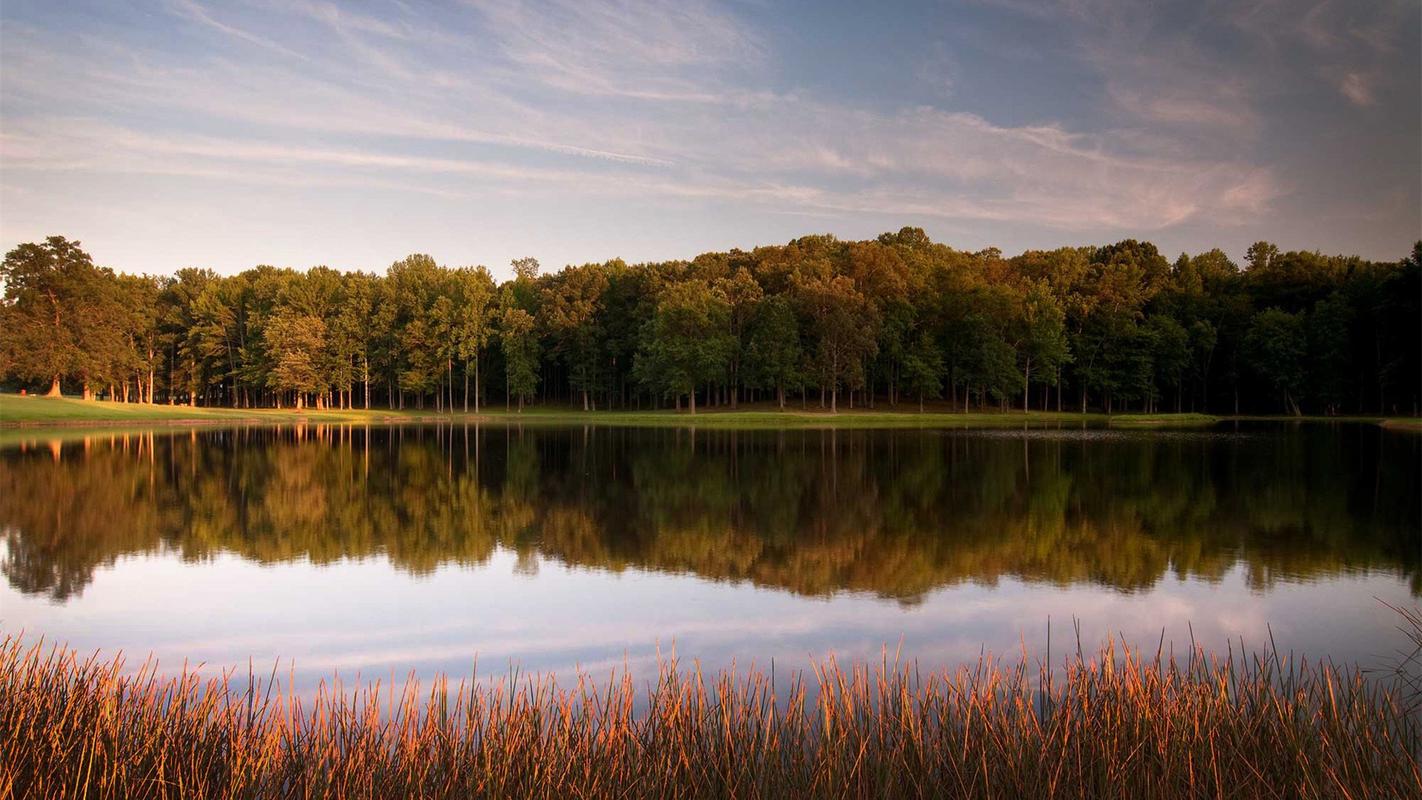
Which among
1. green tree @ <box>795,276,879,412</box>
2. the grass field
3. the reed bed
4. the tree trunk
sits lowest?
the grass field

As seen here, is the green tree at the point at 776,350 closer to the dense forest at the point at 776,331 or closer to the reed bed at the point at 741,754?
the dense forest at the point at 776,331

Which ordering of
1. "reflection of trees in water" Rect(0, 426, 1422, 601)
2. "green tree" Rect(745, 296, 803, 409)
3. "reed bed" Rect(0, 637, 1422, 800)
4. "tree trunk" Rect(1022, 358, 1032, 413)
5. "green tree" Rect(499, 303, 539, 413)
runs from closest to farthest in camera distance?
"reed bed" Rect(0, 637, 1422, 800)
"reflection of trees in water" Rect(0, 426, 1422, 601)
"green tree" Rect(745, 296, 803, 409)
"tree trunk" Rect(1022, 358, 1032, 413)
"green tree" Rect(499, 303, 539, 413)

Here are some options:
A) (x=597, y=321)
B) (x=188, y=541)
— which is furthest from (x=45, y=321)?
(x=188, y=541)

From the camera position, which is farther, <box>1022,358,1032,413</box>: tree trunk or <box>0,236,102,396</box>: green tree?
<box>1022,358,1032,413</box>: tree trunk

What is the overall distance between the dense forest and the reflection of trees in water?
40.9m

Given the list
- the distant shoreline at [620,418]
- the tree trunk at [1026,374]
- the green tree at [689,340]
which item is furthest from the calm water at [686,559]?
the tree trunk at [1026,374]

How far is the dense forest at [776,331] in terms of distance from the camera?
74062mm

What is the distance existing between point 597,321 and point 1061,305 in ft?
143

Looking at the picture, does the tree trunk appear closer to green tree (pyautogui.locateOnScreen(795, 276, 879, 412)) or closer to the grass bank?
the grass bank

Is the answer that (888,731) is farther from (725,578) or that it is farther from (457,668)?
(725,578)

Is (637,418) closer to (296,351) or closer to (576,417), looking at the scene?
(576,417)

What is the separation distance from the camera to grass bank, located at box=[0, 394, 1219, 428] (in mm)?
56312

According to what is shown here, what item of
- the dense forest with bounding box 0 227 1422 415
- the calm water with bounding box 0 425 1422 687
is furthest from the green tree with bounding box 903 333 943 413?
the calm water with bounding box 0 425 1422 687

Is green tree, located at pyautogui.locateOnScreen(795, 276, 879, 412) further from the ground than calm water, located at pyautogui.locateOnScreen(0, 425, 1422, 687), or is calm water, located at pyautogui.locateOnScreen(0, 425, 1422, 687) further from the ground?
green tree, located at pyautogui.locateOnScreen(795, 276, 879, 412)
